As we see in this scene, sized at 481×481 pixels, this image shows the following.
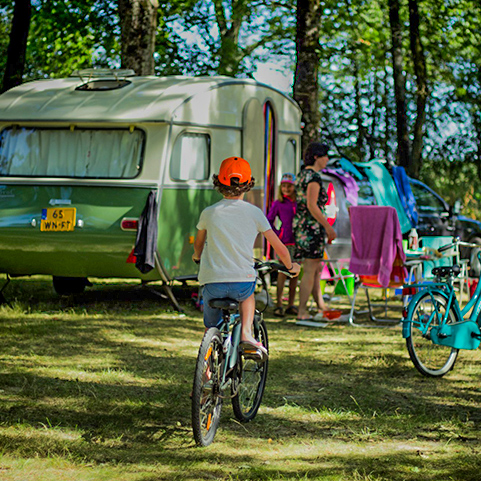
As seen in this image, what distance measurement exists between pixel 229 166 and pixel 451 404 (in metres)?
2.45

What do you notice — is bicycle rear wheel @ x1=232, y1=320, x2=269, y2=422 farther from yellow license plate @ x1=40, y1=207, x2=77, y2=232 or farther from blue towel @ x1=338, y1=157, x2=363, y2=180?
blue towel @ x1=338, y1=157, x2=363, y2=180

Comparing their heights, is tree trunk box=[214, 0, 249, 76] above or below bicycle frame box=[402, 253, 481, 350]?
above

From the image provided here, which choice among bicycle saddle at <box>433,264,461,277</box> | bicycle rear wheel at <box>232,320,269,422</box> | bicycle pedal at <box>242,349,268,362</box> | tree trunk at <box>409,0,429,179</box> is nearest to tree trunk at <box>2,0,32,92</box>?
tree trunk at <box>409,0,429,179</box>

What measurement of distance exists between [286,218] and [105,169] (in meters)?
2.28

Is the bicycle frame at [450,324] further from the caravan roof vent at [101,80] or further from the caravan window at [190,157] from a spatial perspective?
the caravan roof vent at [101,80]

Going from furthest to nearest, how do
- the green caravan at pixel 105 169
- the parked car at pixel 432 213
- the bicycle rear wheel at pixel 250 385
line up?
the parked car at pixel 432 213
the green caravan at pixel 105 169
the bicycle rear wheel at pixel 250 385

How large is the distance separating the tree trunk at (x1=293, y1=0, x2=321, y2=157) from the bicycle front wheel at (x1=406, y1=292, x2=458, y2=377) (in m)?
8.42

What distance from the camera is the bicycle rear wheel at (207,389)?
14.3 ft

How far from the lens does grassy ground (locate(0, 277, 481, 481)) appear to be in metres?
4.34

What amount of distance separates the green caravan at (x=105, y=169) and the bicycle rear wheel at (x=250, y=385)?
4.26 metres

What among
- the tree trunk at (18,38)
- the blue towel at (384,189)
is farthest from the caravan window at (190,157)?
the tree trunk at (18,38)

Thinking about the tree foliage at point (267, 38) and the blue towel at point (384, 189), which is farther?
the tree foliage at point (267, 38)

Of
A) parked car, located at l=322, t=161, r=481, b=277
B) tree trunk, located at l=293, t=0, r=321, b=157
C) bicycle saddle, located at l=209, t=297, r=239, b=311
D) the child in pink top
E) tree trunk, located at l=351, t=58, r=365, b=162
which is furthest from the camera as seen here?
tree trunk, located at l=351, t=58, r=365, b=162

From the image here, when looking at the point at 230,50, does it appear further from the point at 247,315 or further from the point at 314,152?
the point at 247,315
